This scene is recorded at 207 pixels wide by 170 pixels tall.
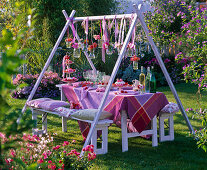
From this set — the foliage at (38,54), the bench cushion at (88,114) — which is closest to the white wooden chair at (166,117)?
the bench cushion at (88,114)

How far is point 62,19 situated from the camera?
428 inches

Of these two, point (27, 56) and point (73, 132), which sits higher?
point (27, 56)

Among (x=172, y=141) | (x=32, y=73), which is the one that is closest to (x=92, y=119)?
(x=172, y=141)

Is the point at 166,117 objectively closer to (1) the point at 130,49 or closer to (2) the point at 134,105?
(2) the point at 134,105

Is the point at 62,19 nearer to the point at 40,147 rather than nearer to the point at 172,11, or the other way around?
the point at 172,11

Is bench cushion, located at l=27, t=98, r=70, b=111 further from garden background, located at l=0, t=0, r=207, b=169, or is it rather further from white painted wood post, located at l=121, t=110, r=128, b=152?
white painted wood post, located at l=121, t=110, r=128, b=152

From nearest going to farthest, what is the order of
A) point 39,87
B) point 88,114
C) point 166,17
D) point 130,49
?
point 88,114 → point 130,49 → point 39,87 → point 166,17

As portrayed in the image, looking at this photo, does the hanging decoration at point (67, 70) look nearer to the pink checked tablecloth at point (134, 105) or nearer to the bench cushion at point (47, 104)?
the bench cushion at point (47, 104)

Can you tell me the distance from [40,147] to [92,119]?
1.41m

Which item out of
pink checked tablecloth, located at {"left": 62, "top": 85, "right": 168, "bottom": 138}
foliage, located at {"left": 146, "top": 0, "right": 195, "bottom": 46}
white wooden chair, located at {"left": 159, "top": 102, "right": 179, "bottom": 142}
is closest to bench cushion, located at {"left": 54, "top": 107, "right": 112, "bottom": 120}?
pink checked tablecloth, located at {"left": 62, "top": 85, "right": 168, "bottom": 138}

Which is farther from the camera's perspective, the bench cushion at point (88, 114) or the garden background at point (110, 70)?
the bench cushion at point (88, 114)

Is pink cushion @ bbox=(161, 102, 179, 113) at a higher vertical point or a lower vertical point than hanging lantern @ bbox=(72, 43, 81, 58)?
lower

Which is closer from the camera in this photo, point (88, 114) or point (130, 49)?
point (88, 114)

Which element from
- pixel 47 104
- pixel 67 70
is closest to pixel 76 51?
pixel 67 70
